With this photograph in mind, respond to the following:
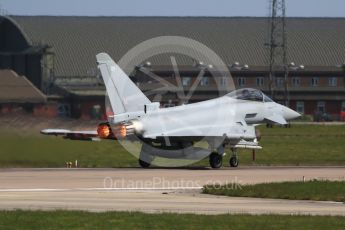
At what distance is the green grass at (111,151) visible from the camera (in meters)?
43.7

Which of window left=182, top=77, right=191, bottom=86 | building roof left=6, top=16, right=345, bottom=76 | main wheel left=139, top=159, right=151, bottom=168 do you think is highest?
main wheel left=139, top=159, right=151, bottom=168

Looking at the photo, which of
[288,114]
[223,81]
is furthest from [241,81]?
[288,114]

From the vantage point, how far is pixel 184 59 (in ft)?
441

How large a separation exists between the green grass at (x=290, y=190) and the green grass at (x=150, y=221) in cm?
627

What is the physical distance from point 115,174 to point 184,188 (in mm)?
7703

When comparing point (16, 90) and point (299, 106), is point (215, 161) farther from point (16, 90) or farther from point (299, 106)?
point (299, 106)

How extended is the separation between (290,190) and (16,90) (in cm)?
8082

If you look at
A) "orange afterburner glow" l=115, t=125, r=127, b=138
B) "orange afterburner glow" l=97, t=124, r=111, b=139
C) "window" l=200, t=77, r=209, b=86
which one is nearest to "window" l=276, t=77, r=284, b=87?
"window" l=200, t=77, r=209, b=86

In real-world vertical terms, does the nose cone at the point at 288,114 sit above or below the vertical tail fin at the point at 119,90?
below

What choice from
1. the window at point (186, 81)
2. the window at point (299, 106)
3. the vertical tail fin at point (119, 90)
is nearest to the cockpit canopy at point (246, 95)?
the vertical tail fin at point (119, 90)

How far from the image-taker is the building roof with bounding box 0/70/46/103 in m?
105

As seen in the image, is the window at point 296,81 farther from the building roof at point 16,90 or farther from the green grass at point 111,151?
the green grass at point 111,151

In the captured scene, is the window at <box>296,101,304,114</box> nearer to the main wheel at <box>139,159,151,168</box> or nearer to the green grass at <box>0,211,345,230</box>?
the main wheel at <box>139,159,151,168</box>

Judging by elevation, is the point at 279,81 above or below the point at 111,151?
below
